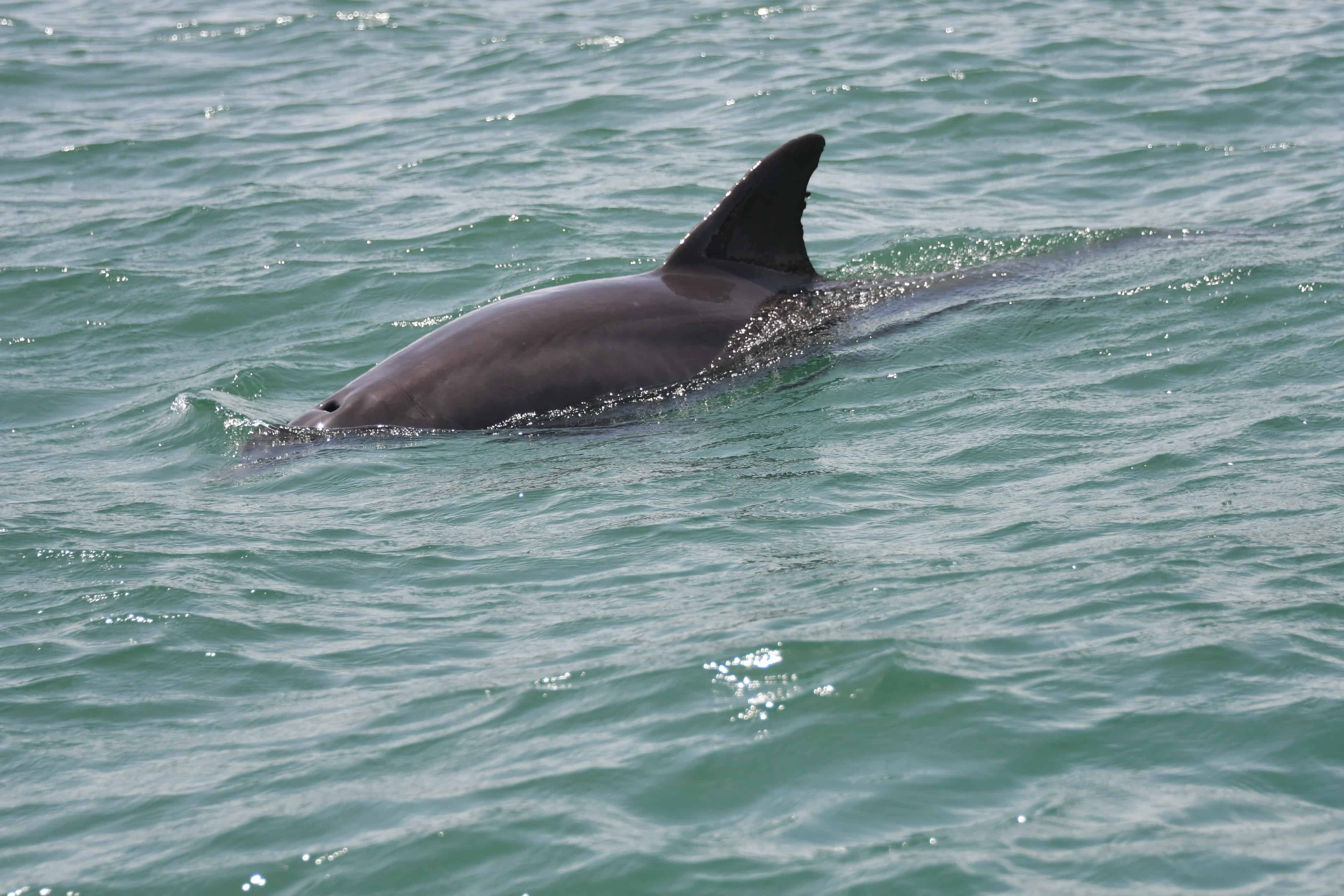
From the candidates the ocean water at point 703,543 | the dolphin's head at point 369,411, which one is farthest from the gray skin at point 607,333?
the ocean water at point 703,543

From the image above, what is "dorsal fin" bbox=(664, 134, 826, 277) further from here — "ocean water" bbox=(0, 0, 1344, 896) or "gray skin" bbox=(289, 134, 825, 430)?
"ocean water" bbox=(0, 0, 1344, 896)

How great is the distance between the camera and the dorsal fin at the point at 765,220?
10391mm

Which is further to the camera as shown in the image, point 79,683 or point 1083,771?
point 79,683

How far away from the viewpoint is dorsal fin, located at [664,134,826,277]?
10.4 m

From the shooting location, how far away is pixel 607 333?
1002 cm

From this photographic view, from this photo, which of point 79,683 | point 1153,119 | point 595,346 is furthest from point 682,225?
point 79,683

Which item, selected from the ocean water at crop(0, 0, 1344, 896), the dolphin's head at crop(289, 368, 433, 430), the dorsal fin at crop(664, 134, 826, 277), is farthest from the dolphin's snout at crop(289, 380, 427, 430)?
the dorsal fin at crop(664, 134, 826, 277)

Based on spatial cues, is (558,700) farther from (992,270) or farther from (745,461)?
(992,270)

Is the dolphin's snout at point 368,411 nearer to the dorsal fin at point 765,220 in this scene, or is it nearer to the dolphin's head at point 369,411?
the dolphin's head at point 369,411

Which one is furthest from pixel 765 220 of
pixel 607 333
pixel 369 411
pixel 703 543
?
pixel 703 543

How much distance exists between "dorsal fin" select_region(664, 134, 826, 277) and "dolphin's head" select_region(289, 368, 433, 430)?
7.03 feet

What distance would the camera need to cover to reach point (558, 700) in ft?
19.6

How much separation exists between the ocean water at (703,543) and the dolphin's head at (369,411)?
0.25 metres

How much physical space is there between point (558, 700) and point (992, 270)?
720 cm
